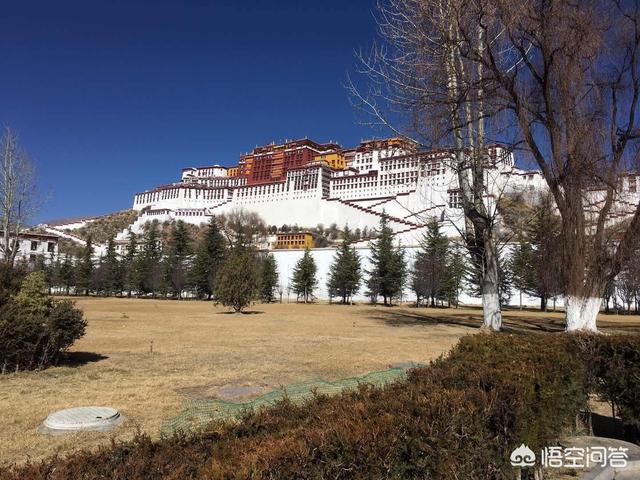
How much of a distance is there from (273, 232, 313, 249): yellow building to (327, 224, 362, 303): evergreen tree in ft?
85.8

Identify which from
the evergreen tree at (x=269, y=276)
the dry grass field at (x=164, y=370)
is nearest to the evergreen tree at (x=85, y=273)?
the evergreen tree at (x=269, y=276)

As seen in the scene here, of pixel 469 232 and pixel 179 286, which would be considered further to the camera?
pixel 179 286

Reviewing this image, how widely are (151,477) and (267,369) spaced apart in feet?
25.7

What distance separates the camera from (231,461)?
216cm

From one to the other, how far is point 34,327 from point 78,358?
2078 mm

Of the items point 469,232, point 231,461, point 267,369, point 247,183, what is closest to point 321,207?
point 247,183

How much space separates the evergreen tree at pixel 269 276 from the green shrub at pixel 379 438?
5311 cm

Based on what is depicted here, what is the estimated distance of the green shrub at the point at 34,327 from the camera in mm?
8383

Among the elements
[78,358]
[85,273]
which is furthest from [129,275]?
[78,358]

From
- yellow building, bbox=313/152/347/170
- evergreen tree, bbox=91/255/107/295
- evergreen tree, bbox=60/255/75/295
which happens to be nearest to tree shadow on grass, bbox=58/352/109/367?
evergreen tree, bbox=91/255/107/295

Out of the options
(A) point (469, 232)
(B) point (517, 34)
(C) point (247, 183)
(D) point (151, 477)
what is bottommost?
(D) point (151, 477)

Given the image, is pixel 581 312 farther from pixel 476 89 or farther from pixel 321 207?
pixel 321 207

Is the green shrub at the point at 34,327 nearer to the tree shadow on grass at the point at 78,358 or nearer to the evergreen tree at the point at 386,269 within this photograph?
the tree shadow on grass at the point at 78,358

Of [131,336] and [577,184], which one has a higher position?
[577,184]
